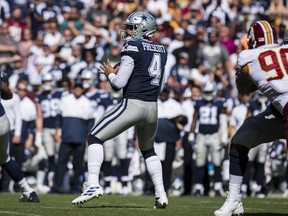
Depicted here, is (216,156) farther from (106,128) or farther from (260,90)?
(260,90)

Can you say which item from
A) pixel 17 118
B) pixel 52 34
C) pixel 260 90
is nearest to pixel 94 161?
pixel 260 90

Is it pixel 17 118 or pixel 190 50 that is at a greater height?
pixel 190 50

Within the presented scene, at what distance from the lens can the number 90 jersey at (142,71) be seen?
9516mm

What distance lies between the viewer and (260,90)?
8227 mm

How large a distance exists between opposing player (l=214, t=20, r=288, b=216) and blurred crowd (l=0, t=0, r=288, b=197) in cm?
676

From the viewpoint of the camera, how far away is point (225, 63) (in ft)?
64.3

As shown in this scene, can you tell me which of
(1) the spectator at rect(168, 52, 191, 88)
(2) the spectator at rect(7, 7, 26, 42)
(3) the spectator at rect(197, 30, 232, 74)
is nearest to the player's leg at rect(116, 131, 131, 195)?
(1) the spectator at rect(168, 52, 191, 88)

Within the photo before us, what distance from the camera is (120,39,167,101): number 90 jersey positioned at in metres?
9.52

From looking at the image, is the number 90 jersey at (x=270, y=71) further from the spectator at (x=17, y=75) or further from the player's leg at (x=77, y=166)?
the spectator at (x=17, y=75)

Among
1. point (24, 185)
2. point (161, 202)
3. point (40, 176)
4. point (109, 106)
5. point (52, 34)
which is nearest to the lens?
point (161, 202)

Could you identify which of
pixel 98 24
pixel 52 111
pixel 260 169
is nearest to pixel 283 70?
pixel 260 169

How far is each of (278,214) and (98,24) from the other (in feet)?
40.8

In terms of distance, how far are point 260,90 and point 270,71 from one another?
0.21m

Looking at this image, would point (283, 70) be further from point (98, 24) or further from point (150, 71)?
point (98, 24)
